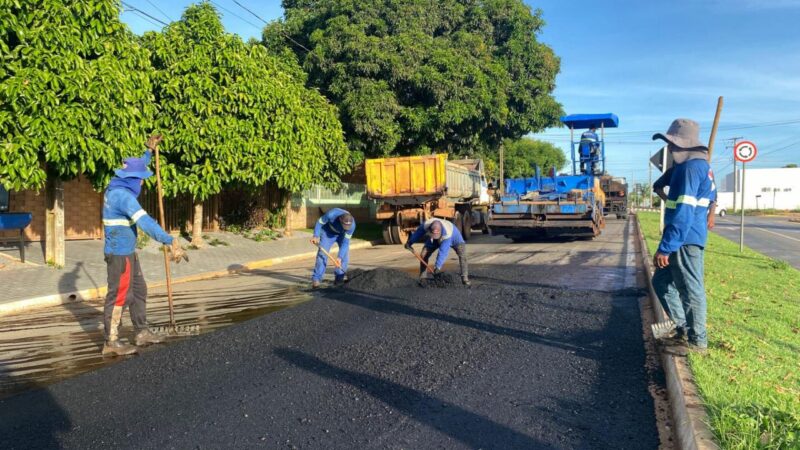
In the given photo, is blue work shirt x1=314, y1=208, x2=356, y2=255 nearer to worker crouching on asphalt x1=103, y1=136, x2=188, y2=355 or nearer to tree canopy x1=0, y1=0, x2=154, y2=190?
worker crouching on asphalt x1=103, y1=136, x2=188, y2=355

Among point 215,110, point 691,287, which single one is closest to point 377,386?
point 691,287

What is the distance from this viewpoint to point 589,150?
2066cm

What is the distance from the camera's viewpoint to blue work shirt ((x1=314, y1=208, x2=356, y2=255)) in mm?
9328

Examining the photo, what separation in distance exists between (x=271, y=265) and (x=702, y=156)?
1099cm

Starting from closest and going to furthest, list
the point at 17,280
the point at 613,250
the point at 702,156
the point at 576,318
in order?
1. the point at 702,156
2. the point at 576,318
3. the point at 17,280
4. the point at 613,250

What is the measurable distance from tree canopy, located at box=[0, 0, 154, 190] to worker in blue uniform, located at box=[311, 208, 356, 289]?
12.6 feet

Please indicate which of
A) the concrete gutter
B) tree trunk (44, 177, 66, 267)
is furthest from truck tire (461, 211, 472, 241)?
the concrete gutter

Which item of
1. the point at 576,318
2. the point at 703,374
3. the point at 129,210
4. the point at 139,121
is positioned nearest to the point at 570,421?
the point at 703,374

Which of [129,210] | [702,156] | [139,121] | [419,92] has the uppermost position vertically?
[419,92]

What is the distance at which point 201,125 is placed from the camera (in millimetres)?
13539

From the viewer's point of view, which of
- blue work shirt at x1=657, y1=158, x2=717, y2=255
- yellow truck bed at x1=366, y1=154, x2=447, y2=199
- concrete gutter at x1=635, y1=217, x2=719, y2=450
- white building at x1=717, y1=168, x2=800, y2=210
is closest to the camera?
concrete gutter at x1=635, y1=217, x2=719, y2=450

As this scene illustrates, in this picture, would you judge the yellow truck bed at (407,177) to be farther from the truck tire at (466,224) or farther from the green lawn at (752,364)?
the green lawn at (752,364)

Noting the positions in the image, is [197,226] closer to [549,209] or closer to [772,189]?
[549,209]

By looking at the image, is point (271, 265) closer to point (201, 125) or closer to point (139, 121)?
point (201, 125)
